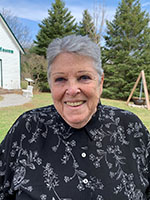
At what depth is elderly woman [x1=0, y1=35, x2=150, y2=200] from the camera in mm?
1132

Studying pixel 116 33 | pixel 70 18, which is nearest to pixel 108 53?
pixel 116 33

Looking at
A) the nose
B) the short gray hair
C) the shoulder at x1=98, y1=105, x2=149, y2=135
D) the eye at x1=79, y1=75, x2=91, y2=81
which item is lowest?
the shoulder at x1=98, y1=105, x2=149, y2=135

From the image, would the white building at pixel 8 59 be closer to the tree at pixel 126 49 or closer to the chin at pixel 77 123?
the tree at pixel 126 49

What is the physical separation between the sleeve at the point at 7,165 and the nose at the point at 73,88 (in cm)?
46

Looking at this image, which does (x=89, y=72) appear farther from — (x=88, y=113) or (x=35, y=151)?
(x=35, y=151)

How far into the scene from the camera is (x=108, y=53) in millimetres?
16141

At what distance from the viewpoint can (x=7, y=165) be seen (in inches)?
48.6

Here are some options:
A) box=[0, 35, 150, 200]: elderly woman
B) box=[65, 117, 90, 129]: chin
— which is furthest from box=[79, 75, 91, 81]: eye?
box=[65, 117, 90, 129]: chin

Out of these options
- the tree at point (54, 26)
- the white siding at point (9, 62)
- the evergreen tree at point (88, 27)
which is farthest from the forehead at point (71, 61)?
the tree at point (54, 26)

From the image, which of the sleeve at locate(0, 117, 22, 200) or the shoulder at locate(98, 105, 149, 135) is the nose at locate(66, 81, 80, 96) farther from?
the sleeve at locate(0, 117, 22, 200)

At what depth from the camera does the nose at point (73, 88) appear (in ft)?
3.80

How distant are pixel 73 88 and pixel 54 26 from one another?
62.3ft

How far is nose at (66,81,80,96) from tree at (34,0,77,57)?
17.9 metres

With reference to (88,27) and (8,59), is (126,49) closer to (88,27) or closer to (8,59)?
(88,27)
